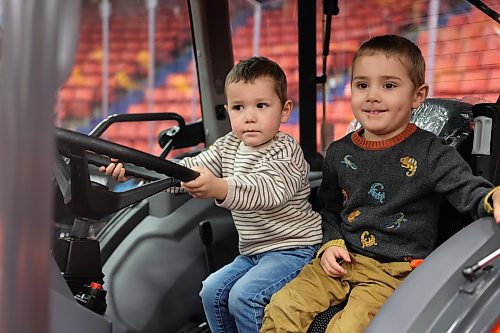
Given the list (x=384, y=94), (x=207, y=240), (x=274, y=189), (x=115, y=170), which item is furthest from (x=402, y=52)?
(x=207, y=240)

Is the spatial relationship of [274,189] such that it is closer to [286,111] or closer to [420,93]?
[286,111]

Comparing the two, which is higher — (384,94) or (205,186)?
(384,94)

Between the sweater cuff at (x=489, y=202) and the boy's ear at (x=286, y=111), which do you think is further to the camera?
the boy's ear at (x=286, y=111)

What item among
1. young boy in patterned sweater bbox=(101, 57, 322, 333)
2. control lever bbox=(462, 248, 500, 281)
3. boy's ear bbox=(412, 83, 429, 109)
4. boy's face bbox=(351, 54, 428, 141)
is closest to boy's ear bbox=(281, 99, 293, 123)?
young boy in patterned sweater bbox=(101, 57, 322, 333)

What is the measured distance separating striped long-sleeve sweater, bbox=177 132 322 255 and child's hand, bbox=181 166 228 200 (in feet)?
0.55

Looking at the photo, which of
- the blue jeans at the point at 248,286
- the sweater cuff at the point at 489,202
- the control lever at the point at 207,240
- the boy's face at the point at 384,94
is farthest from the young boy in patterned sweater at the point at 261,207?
the sweater cuff at the point at 489,202

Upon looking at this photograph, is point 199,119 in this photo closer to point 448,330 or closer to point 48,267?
point 448,330

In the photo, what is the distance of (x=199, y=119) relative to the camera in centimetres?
256

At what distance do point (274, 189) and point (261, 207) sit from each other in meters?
0.05

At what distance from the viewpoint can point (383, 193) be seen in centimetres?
150

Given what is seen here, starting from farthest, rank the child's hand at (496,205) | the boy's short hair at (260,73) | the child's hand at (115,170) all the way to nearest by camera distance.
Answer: the boy's short hair at (260,73), the child's hand at (115,170), the child's hand at (496,205)

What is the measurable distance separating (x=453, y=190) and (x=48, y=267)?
1013mm

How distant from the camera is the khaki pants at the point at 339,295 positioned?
1336 mm

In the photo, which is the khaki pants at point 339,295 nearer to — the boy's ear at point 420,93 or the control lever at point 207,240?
the boy's ear at point 420,93
